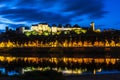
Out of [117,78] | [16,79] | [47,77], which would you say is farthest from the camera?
[117,78]

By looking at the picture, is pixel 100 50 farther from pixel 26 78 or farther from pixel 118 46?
pixel 26 78

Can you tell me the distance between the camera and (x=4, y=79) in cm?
2300

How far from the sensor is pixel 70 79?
23.5m

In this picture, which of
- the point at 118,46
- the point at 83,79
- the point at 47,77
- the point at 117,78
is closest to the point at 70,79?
the point at 83,79

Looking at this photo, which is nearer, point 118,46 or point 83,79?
point 83,79

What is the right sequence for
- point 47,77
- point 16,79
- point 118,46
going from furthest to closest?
point 118,46, point 16,79, point 47,77

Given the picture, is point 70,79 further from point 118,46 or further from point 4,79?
point 118,46

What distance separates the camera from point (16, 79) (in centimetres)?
2236

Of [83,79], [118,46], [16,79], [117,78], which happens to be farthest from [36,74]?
[118,46]

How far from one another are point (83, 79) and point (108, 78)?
1446 mm

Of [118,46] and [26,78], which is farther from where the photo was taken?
[118,46]

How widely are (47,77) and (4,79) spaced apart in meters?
4.14

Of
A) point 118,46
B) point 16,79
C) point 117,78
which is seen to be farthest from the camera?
point 118,46

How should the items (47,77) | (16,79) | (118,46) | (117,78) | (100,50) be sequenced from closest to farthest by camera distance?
(47,77)
(16,79)
(117,78)
(118,46)
(100,50)
